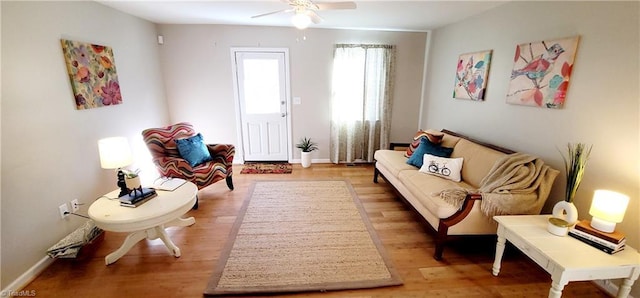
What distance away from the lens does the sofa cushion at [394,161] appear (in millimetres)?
3236

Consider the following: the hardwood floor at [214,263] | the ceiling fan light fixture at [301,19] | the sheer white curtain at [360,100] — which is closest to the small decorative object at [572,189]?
the hardwood floor at [214,263]

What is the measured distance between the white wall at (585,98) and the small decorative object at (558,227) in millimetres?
500

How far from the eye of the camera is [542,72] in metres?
2.38

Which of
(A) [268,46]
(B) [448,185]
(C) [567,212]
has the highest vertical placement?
(A) [268,46]

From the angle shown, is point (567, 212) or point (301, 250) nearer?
point (567, 212)

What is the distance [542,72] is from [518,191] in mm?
1146

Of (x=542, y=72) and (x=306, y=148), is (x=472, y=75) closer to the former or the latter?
(x=542, y=72)

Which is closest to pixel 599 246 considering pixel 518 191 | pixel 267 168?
pixel 518 191

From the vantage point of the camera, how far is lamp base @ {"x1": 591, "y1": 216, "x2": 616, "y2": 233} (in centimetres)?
167

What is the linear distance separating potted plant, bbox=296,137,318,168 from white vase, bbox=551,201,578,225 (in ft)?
11.1

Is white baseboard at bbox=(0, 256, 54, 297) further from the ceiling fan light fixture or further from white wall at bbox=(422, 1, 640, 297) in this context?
white wall at bbox=(422, 1, 640, 297)

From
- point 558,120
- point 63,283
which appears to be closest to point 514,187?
point 558,120

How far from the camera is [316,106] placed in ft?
15.3

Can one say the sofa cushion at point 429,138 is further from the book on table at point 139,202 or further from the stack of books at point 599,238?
the book on table at point 139,202
